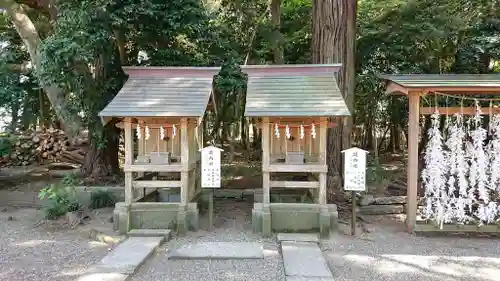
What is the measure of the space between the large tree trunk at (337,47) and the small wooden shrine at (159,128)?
2.49m

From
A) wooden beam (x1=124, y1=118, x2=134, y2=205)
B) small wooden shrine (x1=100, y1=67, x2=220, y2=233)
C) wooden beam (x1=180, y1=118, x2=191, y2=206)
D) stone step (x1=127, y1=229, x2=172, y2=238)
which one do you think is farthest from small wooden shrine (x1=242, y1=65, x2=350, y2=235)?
wooden beam (x1=124, y1=118, x2=134, y2=205)

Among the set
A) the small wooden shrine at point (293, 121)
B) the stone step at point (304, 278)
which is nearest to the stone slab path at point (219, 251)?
the small wooden shrine at point (293, 121)

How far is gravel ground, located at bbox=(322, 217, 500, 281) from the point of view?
463 centimetres

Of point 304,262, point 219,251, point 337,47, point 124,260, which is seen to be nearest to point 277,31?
point 337,47

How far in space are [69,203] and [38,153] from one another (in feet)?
18.4

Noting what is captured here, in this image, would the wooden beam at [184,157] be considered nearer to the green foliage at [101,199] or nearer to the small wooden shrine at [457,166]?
the green foliage at [101,199]

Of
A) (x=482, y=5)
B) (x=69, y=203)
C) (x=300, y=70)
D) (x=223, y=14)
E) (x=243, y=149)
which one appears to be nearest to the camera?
(x=300, y=70)

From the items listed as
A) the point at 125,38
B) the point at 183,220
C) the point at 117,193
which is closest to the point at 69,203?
the point at 117,193

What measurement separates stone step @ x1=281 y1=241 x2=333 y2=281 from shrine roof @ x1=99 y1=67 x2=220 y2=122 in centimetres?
225

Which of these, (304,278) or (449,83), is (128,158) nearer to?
(304,278)

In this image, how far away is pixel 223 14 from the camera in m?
11.3

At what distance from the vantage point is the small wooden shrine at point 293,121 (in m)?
6.00

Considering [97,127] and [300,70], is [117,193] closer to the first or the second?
[97,127]

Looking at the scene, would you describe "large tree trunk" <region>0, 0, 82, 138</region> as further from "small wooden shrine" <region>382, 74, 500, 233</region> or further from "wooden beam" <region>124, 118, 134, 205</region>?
"small wooden shrine" <region>382, 74, 500, 233</region>
